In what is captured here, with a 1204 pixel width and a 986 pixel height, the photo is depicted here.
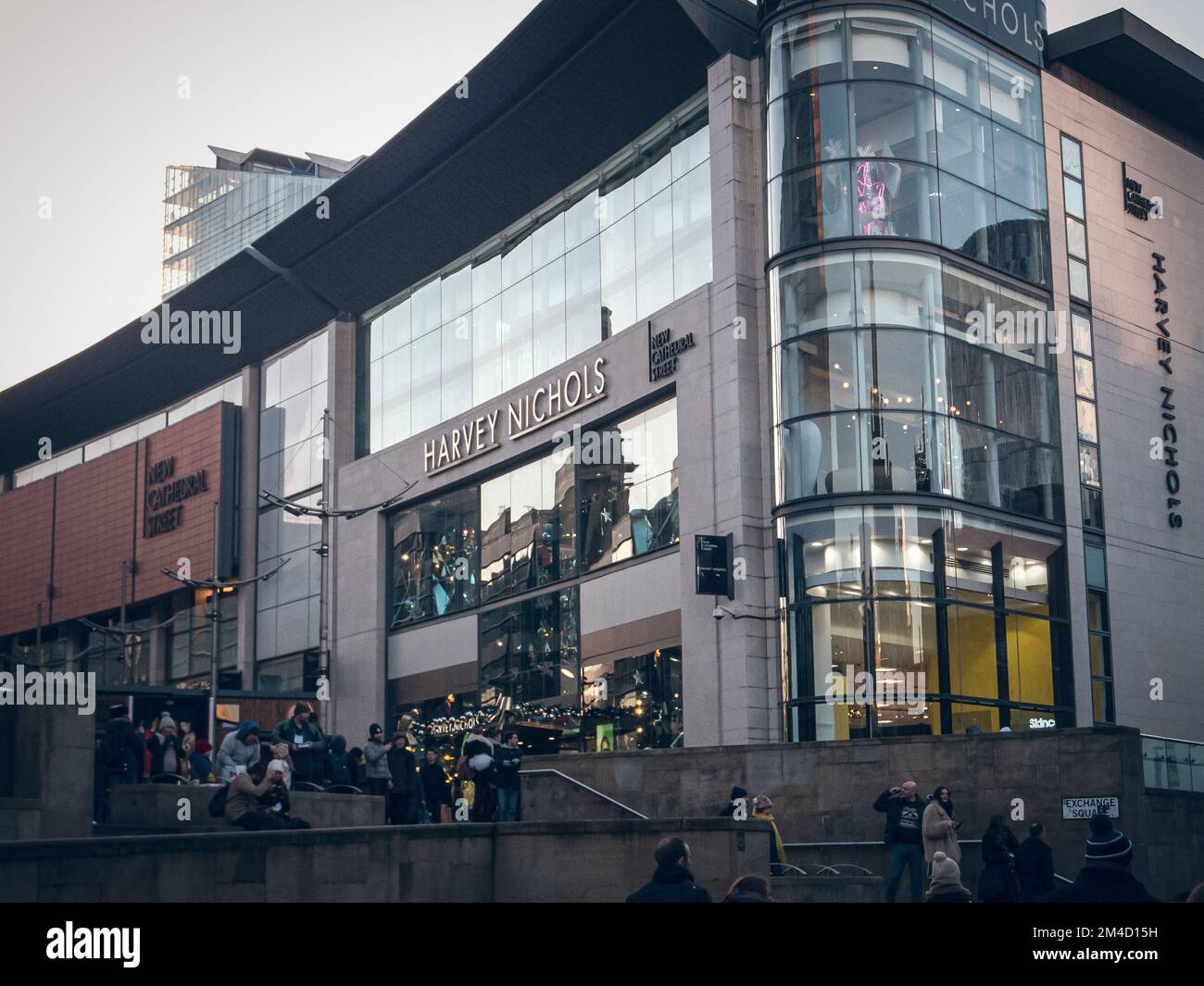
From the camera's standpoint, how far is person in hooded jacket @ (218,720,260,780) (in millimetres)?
22703

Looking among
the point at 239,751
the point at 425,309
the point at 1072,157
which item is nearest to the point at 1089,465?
the point at 1072,157

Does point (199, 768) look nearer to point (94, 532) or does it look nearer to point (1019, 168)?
point (1019, 168)

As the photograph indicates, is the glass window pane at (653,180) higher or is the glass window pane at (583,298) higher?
the glass window pane at (653,180)

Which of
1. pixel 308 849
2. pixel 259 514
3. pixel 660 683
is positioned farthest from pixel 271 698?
pixel 308 849

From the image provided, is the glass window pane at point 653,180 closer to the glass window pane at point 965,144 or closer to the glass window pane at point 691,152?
the glass window pane at point 691,152

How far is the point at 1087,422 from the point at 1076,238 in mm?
4407

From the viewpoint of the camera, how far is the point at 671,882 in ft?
34.2

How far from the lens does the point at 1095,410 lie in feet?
117

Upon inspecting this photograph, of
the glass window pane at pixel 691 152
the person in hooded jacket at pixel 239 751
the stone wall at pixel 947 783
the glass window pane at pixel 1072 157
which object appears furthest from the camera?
→ the glass window pane at pixel 1072 157

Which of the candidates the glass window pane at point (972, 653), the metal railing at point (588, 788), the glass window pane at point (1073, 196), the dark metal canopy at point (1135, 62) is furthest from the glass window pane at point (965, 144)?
the metal railing at point (588, 788)

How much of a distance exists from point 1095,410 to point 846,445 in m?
8.03

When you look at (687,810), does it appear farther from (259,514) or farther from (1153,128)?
(259,514)

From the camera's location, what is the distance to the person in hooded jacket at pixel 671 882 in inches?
404

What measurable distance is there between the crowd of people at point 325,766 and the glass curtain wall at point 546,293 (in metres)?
14.5
